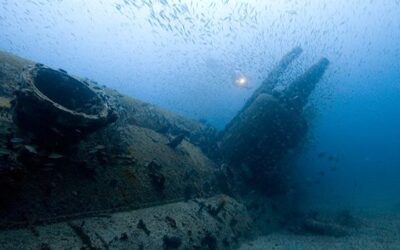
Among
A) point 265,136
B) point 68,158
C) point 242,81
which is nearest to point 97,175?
point 68,158

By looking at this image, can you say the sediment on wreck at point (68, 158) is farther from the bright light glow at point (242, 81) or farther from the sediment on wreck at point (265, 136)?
the bright light glow at point (242, 81)

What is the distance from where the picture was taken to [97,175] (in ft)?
16.0

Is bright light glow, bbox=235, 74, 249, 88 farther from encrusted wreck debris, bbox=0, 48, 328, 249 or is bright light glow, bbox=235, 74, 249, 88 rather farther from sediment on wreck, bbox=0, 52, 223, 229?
sediment on wreck, bbox=0, 52, 223, 229

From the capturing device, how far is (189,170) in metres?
7.55

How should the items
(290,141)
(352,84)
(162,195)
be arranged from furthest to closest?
(352,84)
(290,141)
(162,195)

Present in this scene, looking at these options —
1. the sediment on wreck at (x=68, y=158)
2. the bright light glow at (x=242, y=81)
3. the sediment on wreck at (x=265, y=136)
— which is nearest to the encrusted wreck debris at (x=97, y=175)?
the sediment on wreck at (x=68, y=158)

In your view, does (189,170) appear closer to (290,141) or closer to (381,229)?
(290,141)

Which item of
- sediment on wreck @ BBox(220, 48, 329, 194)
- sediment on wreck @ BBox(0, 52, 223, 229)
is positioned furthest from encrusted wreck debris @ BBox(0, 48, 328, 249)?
sediment on wreck @ BBox(220, 48, 329, 194)

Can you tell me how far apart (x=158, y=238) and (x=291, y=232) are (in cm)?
644

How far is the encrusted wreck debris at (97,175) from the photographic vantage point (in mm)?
3873

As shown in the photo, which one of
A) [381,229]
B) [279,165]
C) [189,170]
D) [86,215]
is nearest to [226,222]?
[189,170]

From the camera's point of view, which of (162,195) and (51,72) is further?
(162,195)

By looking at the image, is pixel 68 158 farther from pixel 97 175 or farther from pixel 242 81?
pixel 242 81

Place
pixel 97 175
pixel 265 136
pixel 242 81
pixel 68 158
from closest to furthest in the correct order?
pixel 68 158, pixel 97 175, pixel 265 136, pixel 242 81
